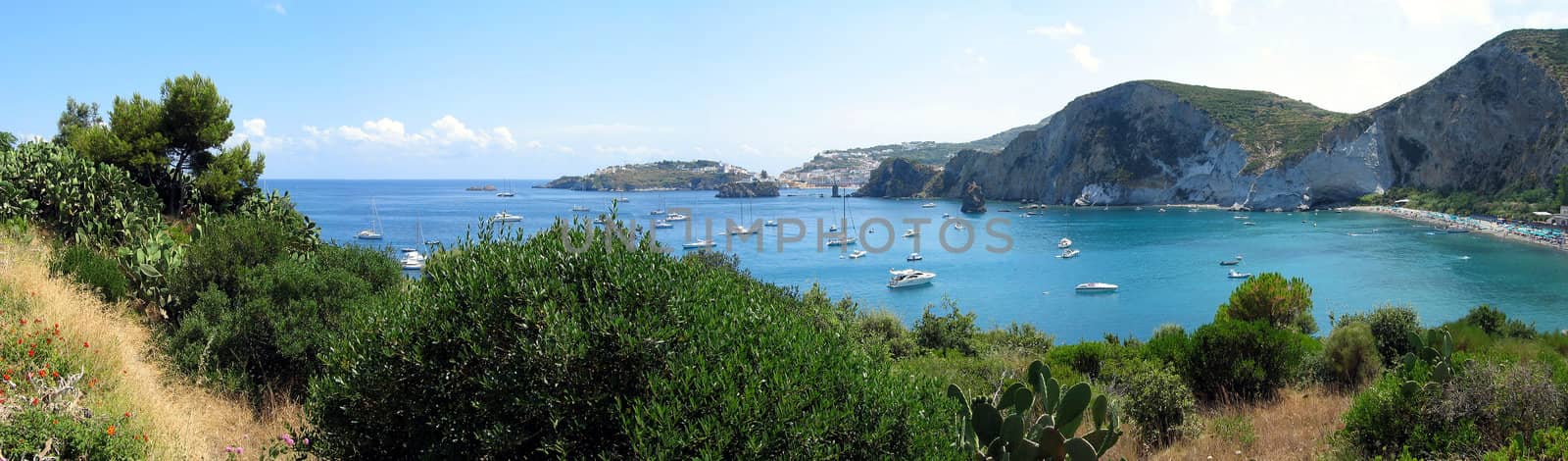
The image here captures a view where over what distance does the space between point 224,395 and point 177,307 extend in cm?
211

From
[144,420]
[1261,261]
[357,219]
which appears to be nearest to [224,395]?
[144,420]

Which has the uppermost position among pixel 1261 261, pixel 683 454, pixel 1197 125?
pixel 1197 125

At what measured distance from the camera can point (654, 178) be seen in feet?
559

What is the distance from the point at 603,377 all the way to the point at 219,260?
23.8ft

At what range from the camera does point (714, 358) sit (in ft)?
9.91

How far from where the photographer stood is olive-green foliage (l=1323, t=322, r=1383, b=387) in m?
9.00

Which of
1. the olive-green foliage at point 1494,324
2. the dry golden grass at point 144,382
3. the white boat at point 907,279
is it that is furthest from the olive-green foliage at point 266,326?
the white boat at point 907,279

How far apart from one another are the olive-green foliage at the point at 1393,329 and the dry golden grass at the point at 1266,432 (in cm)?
358

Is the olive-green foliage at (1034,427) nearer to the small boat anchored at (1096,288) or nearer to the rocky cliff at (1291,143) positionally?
the small boat anchored at (1096,288)

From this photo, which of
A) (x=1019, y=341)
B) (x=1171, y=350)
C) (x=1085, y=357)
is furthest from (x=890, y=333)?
(x=1171, y=350)

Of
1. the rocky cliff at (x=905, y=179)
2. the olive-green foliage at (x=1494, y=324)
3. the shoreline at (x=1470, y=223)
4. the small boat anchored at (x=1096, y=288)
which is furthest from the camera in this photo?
the rocky cliff at (x=905, y=179)

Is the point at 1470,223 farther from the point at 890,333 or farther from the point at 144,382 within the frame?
the point at 144,382

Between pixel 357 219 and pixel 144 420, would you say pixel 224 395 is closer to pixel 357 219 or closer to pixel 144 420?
pixel 144 420

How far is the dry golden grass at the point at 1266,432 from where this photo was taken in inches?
226
